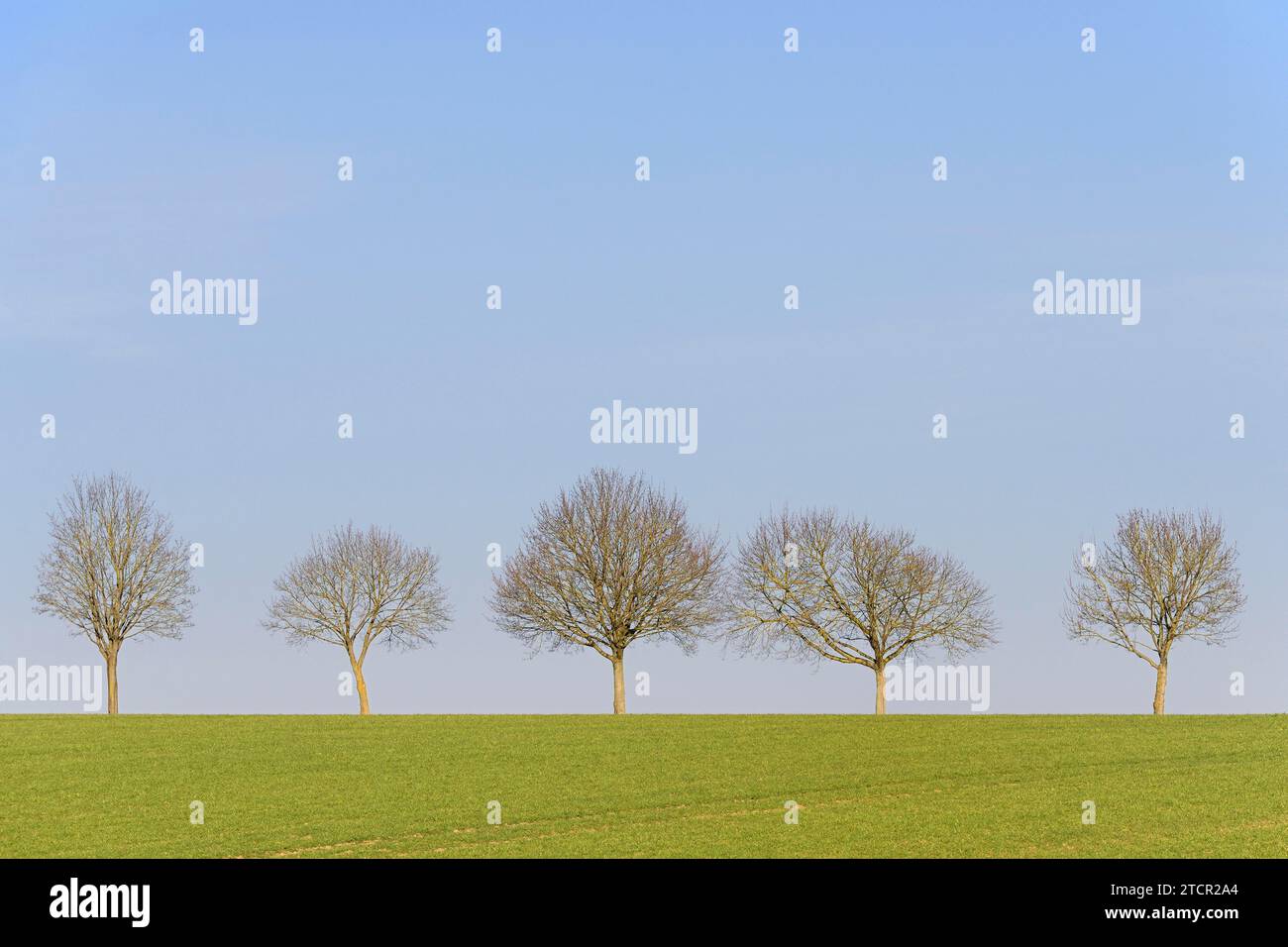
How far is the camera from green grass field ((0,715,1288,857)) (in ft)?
85.0

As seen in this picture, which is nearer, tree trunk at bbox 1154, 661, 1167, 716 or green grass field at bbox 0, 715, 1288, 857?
green grass field at bbox 0, 715, 1288, 857

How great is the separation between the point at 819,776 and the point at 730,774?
7.32ft

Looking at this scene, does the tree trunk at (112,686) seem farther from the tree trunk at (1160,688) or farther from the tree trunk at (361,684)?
the tree trunk at (1160,688)

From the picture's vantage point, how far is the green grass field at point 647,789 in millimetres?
25906

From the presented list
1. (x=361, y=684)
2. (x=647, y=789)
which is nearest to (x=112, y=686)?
(x=361, y=684)

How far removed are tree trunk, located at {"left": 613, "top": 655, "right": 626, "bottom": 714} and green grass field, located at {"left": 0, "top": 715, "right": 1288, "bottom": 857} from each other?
1700 cm

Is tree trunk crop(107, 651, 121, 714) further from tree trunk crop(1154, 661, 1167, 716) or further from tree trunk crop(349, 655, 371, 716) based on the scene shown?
tree trunk crop(1154, 661, 1167, 716)

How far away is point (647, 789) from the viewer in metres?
33.8

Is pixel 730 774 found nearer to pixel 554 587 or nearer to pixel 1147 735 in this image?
pixel 1147 735

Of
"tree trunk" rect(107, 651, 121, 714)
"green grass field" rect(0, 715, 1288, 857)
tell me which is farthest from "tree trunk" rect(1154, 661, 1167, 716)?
"tree trunk" rect(107, 651, 121, 714)

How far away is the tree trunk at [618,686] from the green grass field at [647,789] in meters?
17.0
